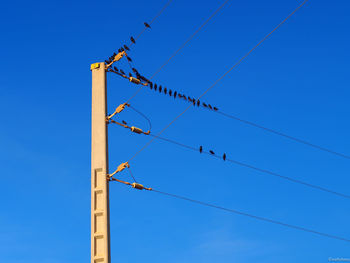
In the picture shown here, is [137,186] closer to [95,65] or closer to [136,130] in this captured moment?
[136,130]

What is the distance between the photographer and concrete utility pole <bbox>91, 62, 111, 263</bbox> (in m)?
16.3

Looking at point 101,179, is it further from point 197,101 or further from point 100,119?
point 197,101

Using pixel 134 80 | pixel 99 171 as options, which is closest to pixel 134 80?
pixel 134 80

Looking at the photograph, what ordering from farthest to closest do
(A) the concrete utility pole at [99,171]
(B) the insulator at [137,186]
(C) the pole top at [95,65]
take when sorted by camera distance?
(C) the pole top at [95,65], (B) the insulator at [137,186], (A) the concrete utility pole at [99,171]

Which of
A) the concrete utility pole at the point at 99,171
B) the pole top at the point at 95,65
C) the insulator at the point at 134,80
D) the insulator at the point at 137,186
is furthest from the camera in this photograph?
the insulator at the point at 134,80

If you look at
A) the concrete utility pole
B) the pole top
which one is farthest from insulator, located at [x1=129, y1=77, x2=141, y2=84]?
the pole top

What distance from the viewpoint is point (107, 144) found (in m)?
17.7

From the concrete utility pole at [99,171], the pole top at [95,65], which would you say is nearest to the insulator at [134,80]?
the concrete utility pole at [99,171]

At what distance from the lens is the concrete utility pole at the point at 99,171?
53.6 ft

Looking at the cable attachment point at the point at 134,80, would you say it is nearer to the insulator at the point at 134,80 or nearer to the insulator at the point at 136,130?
the insulator at the point at 134,80

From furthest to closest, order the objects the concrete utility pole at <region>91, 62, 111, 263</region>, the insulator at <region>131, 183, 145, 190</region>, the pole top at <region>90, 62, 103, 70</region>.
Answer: the pole top at <region>90, 62, 103, 70</region> < the insulator at <region>131, 183, 145, 190</region> < the concrete utility pole at <region>91, 62, 111, 263</region>

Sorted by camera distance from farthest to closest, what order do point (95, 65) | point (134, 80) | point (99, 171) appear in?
point (134, 80), point (95, 65), point (99, 171)

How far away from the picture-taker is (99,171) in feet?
57.4

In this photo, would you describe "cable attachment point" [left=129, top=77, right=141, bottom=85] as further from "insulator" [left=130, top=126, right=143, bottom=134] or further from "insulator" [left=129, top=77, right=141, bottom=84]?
"insulator" [left=130, top=126, right=143, bottom=134]
